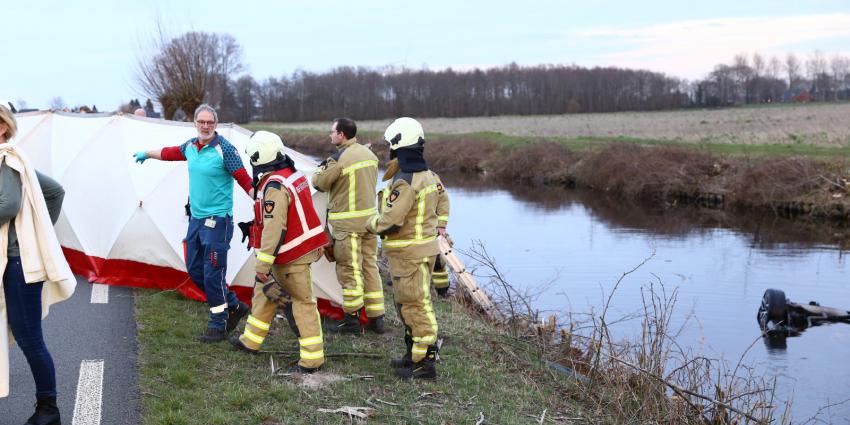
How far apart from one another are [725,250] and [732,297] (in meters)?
4.53

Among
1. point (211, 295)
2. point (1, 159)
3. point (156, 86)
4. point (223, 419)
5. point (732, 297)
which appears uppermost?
point (156, 86)

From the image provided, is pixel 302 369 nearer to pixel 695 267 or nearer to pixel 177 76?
pixel 695 267

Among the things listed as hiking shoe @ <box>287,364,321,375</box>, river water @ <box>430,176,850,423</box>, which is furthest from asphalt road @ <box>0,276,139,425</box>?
river water @ <box>430,176,850,423</box>

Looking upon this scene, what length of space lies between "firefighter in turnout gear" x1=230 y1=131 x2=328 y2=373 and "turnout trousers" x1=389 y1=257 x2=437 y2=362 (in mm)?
649

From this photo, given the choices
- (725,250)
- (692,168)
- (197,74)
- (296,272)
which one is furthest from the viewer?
(197,74)

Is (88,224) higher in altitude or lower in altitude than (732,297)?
higher

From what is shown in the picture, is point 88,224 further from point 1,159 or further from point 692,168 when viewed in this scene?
point 692,168

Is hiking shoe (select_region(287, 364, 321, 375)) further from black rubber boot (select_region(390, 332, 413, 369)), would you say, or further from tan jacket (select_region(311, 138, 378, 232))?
tan jacket (select_region(311, 138, 378, 232))

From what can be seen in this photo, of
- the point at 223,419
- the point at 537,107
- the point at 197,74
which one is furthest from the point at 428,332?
the point at 537,107

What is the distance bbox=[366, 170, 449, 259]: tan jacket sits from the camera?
20.4ft

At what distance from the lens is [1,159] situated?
4.59m

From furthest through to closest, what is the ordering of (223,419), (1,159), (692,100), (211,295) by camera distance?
(692,100) < (211,295) < (223,419) < (1,159)

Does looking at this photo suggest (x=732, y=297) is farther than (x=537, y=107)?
No

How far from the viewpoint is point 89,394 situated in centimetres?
559
